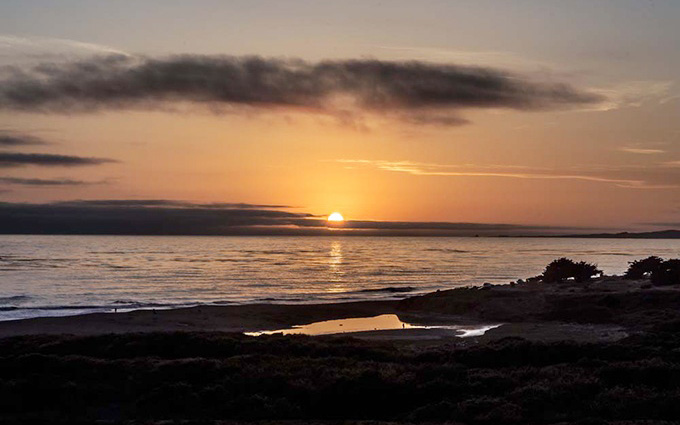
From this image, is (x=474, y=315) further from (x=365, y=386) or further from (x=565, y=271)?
(x=365, y=386)

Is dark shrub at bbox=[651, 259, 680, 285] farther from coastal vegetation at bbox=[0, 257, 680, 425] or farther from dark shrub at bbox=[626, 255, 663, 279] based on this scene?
coastal vegetation at bbox=[0, 257, 680, 425]

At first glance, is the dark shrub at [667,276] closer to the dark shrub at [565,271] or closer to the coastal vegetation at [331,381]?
the dark shrub at [565,271]

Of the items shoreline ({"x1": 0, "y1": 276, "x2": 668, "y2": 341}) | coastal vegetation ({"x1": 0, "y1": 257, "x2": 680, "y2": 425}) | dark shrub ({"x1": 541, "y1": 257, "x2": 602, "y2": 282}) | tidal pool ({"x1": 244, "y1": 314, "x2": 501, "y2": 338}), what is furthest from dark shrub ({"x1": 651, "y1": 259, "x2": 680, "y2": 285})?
coastal vegetation ({"x1": 0, "y1": 257, "x2": 680, "y2": 425})

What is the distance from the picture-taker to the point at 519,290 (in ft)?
140

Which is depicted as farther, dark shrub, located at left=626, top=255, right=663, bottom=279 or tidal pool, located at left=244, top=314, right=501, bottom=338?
dark shrub, located at left=626, top=255, right=663, bottom=279

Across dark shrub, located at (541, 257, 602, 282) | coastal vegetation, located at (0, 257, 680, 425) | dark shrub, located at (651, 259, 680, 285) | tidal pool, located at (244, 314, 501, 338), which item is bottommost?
tidal pool, located at (244, 314, 501, 338)

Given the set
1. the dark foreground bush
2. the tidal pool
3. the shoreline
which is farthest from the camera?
the tidal pool

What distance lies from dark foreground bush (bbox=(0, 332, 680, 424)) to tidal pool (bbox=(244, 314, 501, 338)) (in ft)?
36.2

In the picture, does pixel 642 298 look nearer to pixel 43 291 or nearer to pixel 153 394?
pixel 153 394

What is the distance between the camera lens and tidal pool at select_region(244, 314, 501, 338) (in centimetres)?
3400

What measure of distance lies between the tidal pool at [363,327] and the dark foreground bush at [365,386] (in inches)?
434

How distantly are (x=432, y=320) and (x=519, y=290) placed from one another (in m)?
→ 7.24

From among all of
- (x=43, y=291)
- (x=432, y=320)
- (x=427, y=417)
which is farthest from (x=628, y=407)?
(x=43, y=291)

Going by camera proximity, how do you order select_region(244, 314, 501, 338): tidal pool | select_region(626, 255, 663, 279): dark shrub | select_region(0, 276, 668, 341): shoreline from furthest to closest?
select_region(626, 255, 663, 279): dark shrub, select_region(244, 314, 501, 338): tidal pool, select_region(0, 276, 668, 341): shoreline
